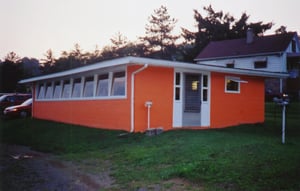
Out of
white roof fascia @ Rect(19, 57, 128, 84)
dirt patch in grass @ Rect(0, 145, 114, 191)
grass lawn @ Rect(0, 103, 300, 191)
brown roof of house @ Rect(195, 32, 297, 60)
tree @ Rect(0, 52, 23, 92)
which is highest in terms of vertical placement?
brown roof of house @ Rect(195, 32, 297, 60)

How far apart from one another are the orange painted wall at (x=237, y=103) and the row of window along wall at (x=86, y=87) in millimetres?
4249

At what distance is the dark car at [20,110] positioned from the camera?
70.3ft

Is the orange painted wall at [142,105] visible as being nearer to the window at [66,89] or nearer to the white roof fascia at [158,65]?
the white roof fascia at [158,65]

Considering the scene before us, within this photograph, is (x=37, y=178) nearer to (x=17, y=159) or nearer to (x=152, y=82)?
(x=17, y=159)

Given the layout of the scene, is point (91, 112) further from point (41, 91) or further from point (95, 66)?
point (41, 91)

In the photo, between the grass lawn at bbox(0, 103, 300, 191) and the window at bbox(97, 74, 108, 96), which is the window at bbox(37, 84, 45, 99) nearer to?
the window at bbox(97, 74, 108, 96)

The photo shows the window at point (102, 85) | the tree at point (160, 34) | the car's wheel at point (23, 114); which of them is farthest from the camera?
the tree at point (160, 34)

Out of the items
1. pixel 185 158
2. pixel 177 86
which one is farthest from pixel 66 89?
pixel 185 158

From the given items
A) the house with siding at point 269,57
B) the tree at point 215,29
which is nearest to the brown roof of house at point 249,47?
the house with siding at point 269,57

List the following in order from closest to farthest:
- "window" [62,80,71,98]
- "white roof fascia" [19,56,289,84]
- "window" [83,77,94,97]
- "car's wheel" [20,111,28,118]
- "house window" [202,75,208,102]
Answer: "white roof fascia" [19,56,289,84], "house window" [202,75,208,102], "window" [83,77,94,97], "window" [62,80,71,98], "car's wheel" [20,111,28,118]

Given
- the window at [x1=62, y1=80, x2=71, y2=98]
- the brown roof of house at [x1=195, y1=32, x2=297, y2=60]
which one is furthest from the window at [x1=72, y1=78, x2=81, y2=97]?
the brown roof of house at [x1=195, y1=32, x2=297, y2=60]

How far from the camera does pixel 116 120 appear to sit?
530 inches

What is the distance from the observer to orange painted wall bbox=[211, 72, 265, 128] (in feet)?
49.7

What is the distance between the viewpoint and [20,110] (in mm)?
22531
